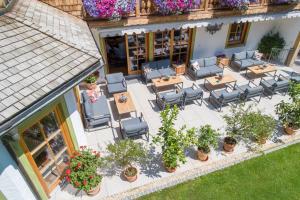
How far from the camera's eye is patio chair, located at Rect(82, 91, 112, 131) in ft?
35.0

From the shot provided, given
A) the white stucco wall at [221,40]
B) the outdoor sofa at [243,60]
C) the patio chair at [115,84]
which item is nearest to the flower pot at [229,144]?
the patio chair at [115,84]

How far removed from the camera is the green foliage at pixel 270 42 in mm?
16070

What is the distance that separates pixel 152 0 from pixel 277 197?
31.1 ft

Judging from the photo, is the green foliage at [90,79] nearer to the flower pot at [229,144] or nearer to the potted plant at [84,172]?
the potted plant at [84,172]

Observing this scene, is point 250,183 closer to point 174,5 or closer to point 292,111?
point 292,111

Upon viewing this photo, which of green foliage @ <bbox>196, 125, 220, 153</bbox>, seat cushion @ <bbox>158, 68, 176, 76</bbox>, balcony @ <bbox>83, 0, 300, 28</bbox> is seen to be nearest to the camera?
green foliage @ <bbox>196, 125, 220, 153</bbox>

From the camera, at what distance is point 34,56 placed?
21.8ft

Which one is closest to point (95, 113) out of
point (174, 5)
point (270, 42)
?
point (174, 5)

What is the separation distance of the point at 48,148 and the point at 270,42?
15.0 m

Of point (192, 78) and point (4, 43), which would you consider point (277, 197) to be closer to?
point (192, 78)

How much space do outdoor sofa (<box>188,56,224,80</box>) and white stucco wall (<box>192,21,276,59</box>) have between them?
0.84 m

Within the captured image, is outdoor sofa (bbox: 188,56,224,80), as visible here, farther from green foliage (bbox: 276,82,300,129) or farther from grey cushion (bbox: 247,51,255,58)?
green foliage (bbox: 276,82,300,129)

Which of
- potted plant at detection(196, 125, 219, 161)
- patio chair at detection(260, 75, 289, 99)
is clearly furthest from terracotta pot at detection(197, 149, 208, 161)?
patio chair at detection(260, 75, 289, 99)

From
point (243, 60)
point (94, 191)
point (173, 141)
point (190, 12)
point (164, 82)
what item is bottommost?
point (94, 191)
